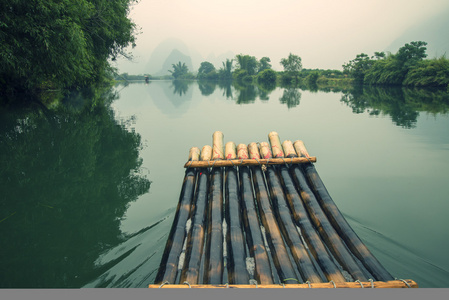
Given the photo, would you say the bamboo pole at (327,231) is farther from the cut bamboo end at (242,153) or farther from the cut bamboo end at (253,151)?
the cut bamboo end at (242,153)

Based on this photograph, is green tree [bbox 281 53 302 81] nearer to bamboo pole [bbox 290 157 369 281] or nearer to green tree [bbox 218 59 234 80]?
green tree [bbox 218 59 234 80]

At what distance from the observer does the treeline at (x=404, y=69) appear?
44344 mm

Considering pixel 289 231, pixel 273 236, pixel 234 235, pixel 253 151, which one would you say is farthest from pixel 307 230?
pixel 253 151

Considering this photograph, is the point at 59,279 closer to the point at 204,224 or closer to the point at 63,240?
the point at 63,240

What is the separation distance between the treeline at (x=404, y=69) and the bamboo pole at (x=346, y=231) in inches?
2124

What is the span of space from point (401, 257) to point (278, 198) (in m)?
2.40

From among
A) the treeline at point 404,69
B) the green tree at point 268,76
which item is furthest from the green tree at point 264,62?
the treeline at point 404,69

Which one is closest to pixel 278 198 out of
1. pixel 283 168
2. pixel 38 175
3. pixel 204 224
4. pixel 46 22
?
pixel 283 168

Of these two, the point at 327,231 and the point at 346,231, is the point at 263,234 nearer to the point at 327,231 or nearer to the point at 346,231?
the point at 327,231

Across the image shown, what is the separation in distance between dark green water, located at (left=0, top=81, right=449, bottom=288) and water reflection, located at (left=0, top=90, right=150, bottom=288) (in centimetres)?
3

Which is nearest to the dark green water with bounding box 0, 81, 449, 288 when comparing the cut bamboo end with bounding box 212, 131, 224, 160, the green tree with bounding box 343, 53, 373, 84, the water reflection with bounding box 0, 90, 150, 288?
the water reflection with bounding box 0, 90, 150, 288

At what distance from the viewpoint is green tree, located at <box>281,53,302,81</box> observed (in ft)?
323

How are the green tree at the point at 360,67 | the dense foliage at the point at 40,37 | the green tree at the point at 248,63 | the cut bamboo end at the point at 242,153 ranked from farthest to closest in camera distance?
the green tree at the point at 248,63, the green tree at the point at 360,67, the dense foliage at the point at 40,37, the cut bamboo end at the point at 242,153

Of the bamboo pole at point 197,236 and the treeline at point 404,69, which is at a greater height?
the treeline at point 404,69
